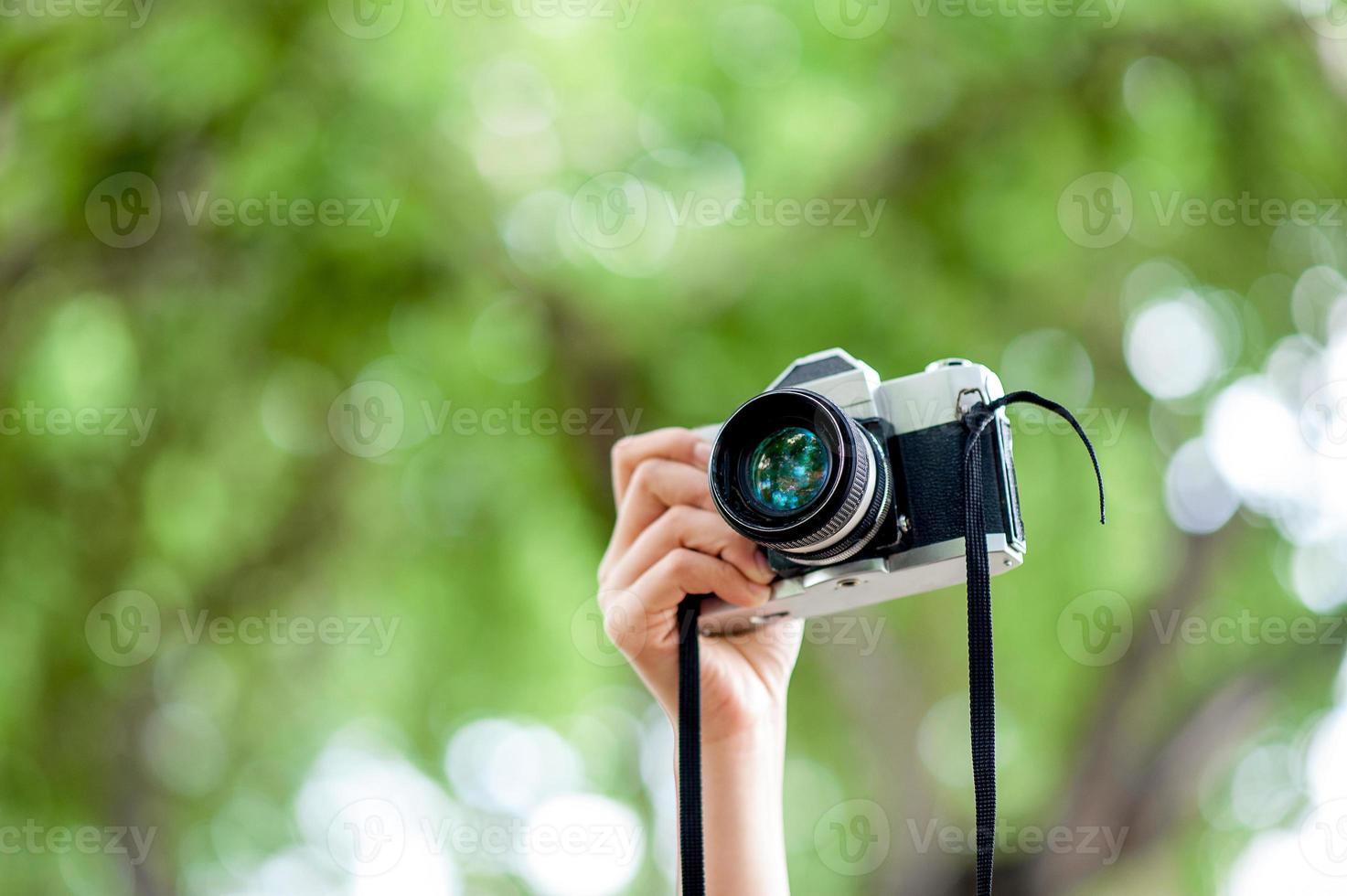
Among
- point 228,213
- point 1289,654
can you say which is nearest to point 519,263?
point 228,213

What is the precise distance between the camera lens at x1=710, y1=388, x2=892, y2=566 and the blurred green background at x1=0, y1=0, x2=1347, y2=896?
1718 mm

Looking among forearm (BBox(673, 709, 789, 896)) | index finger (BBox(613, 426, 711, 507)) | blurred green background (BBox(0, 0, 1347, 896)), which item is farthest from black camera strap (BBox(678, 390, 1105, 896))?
blurred green background (BBox(0, 0, 1347, 896))

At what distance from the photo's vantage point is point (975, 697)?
1.08 m

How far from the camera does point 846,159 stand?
282cm

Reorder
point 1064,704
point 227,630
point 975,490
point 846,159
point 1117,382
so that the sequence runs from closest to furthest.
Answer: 1. point 975,490
2. point 846,159
3. point 1117,382
4. point 1064,704
5. point 227,630

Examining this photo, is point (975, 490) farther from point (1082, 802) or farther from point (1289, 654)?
point (1289, 654)

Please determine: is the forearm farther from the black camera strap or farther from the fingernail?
the fingernail

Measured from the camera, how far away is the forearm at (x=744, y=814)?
127 cm

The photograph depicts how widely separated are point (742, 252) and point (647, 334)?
1.04 ft

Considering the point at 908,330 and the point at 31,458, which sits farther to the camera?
the point at 31,458

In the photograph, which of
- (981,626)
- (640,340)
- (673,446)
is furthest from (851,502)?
(640,340)

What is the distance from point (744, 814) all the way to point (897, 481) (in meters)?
0.42

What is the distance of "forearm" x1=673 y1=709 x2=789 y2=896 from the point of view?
4.17 ft

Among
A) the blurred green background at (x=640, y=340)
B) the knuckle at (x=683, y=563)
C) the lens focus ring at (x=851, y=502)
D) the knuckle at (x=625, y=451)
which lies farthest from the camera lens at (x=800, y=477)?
the blurred green background at (x=640, y=340)
